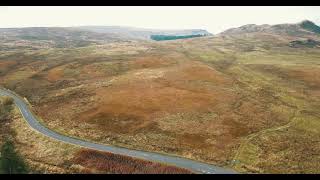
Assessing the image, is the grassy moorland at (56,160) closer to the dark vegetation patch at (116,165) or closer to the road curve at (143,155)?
the dark vegetation patch at (116,165)

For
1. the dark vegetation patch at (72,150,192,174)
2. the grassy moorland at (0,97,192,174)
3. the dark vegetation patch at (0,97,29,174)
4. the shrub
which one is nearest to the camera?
the dark vegetation patch at (72,150,192,174)

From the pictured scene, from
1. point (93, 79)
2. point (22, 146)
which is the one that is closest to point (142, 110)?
point (22, 146)

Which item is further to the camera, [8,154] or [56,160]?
[8,154]

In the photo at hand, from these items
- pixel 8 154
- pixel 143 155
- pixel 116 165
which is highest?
pixel 8 154

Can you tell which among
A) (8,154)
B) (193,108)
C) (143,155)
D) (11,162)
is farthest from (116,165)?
(193,108)

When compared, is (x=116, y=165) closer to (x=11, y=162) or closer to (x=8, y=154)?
(x=11, y=162)

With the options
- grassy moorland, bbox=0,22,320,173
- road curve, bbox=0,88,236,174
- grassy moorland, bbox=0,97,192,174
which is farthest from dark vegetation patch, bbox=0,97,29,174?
grassy moorland, bbox=0,22,320,173

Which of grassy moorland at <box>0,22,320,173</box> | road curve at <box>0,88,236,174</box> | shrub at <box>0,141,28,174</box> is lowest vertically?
grassy moorland at <box>0,22,320,173</box>

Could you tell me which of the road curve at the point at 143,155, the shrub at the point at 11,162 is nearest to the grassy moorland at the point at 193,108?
the road curve at the point at 143,155

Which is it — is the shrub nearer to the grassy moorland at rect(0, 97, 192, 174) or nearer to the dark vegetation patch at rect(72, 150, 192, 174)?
the grassy moorland at rect(0, 97, 192, 174)
